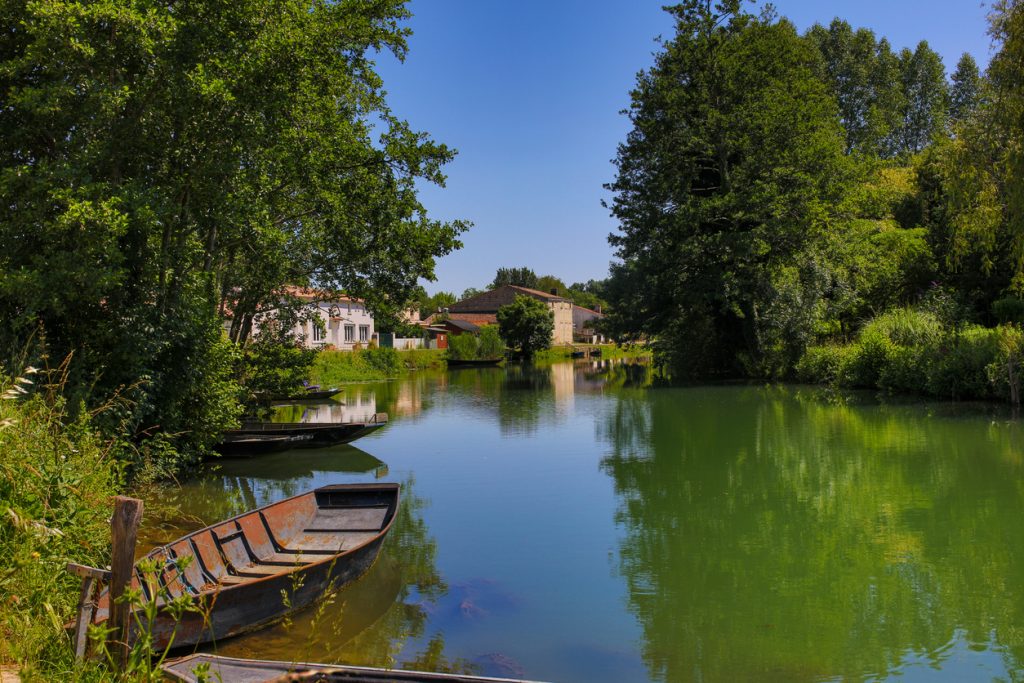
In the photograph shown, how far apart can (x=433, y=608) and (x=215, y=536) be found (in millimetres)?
2327

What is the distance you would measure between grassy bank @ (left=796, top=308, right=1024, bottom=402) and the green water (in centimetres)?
176

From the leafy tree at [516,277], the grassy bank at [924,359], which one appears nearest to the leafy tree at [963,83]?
the grassy bank at [924,359]

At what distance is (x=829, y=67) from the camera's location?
4950 centimetres

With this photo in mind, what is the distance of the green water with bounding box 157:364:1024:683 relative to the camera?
21.6 ft

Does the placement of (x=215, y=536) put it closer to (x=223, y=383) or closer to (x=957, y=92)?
(x=223, y=383)

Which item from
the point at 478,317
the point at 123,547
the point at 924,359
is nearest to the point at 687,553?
the point at 123,547

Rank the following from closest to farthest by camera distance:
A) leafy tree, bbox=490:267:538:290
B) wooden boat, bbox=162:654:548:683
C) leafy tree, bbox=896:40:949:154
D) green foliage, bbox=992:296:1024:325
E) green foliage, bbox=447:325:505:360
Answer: wooden boat, bbox=162:654:548:683
green foliage, bbox=992:296:1024:325
leafy tree, bbox=896:40:949:154
green foliage, bbox=447:325:505:360
leafy tree, bbox=490:267:538:290

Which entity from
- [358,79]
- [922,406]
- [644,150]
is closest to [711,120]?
[644,150]

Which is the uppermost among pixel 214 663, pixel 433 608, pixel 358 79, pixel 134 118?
pixel 358 79

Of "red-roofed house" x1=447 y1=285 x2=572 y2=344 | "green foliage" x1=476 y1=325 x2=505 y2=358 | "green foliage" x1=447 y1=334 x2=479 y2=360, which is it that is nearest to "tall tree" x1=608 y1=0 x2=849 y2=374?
"green foliage" x1=447 y1=334 x2=479 y2=360

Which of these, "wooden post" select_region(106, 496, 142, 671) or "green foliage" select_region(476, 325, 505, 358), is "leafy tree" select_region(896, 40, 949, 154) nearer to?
"green foliage" select_region(476, 325, 505, 358)

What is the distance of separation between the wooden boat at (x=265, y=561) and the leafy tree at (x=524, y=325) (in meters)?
62.3

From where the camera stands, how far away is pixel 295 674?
182 inches

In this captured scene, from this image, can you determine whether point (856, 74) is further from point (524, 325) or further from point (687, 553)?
point (687, 553)
